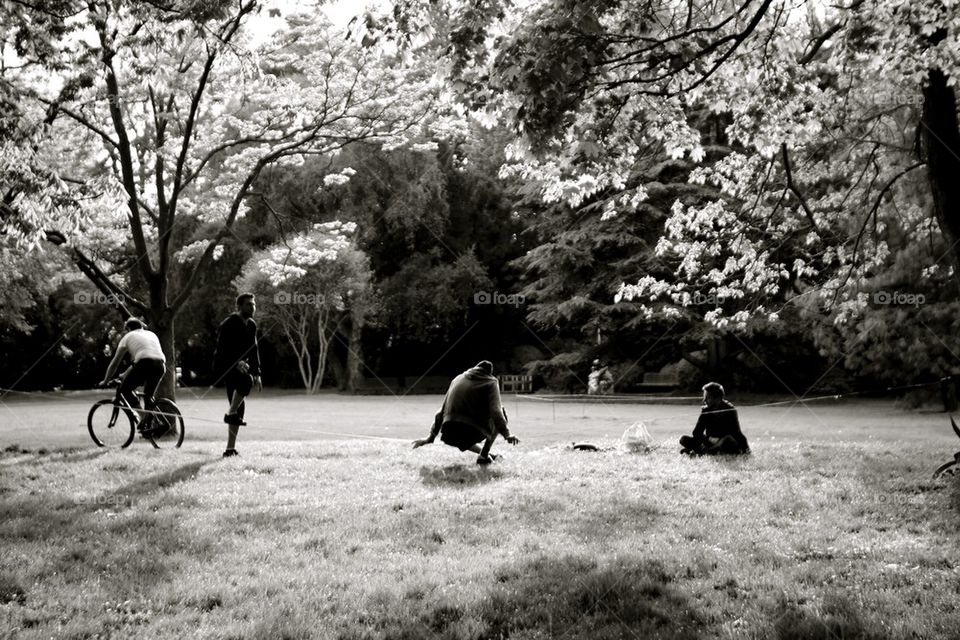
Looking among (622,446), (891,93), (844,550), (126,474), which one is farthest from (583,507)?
(891,93)

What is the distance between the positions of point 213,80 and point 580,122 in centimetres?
1159

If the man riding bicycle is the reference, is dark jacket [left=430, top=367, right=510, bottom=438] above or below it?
below

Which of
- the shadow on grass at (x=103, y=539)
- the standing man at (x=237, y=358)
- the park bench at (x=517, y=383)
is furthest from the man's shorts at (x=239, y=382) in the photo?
the park bench at (x=517, y=383)

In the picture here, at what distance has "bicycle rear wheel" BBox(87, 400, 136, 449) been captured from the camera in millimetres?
11375

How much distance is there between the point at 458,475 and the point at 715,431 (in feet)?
13.4

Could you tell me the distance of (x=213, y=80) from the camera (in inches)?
635

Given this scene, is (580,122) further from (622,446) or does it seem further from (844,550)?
(622,446)

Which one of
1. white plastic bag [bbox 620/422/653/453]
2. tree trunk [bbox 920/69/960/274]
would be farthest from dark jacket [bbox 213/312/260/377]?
tree trunk [bbox 920/69/960/274]

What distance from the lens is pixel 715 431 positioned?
10875mm

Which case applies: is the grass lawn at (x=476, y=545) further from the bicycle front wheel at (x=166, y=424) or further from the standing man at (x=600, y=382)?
the standing man at (x=600, y=382)

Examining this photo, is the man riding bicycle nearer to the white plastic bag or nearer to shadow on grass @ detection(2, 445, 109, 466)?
shadow on grass @ detection(2, 445, 109, 466)

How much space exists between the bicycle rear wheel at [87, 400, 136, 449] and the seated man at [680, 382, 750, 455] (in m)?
8.18

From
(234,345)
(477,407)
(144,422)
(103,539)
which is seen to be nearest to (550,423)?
(477,407)

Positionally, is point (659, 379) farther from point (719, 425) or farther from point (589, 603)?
point (589, 603)
